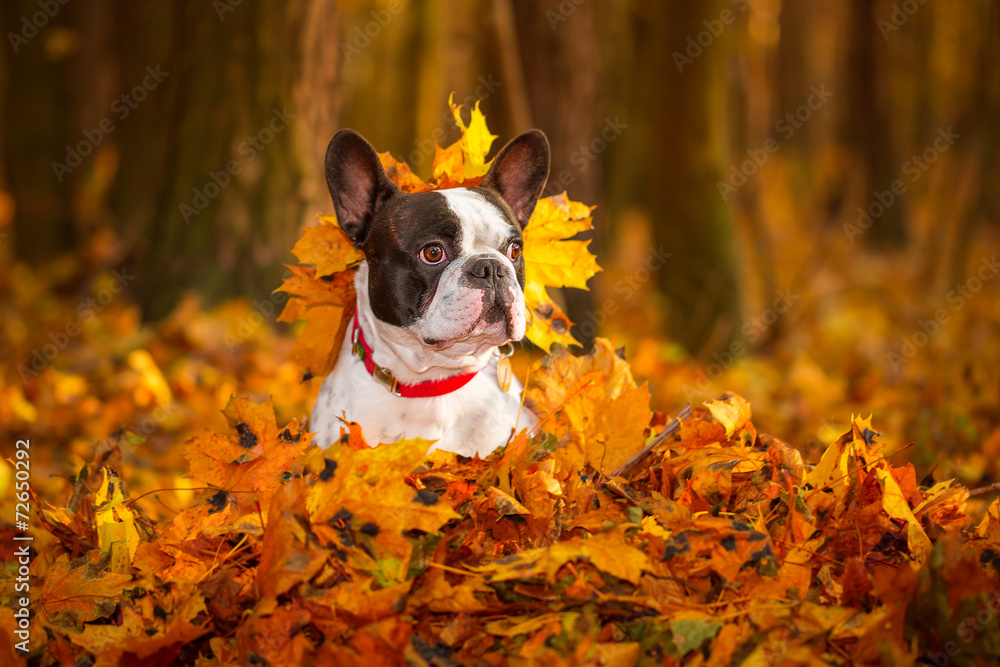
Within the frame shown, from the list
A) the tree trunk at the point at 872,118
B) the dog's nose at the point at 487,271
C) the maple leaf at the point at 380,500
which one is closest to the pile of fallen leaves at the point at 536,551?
the maple leaf at the point at 380,500

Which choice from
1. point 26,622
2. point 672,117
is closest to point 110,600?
point 26,622

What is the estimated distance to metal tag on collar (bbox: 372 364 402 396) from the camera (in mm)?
3254

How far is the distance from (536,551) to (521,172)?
6.00 feet

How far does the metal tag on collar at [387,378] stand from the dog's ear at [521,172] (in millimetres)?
924

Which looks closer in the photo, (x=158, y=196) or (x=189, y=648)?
(x=189, y=648)

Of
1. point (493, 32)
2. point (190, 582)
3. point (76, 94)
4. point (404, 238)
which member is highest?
point (76, 94)

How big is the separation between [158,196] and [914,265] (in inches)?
559

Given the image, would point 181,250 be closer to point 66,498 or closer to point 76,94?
point 66,498

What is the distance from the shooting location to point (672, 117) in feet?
27.7

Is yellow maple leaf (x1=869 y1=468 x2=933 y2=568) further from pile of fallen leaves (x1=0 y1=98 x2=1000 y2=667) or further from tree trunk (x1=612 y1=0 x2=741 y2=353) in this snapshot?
tree trunk (x1=612 y1=0 x2=741 y2=353)

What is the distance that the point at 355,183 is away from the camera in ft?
10.9

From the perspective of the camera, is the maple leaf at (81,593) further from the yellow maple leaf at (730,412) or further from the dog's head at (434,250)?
the yellow maple leaf at (730,412)

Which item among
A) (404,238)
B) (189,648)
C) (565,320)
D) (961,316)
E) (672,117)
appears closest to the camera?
(189,648)

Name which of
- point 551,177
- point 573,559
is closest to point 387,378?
point 573,559
